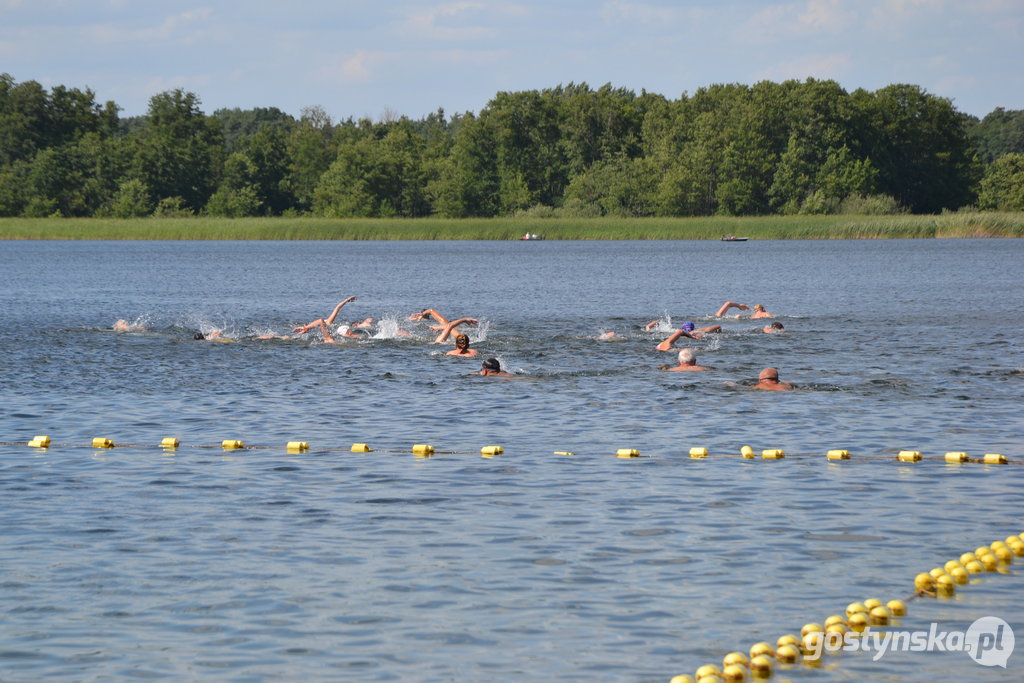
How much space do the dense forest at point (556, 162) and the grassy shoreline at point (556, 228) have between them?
40.0 feet

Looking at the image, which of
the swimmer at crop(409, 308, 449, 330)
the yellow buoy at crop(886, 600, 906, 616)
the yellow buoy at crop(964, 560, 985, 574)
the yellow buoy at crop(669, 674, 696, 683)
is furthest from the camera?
the swimmer at crop(409, 308, 449, 330)

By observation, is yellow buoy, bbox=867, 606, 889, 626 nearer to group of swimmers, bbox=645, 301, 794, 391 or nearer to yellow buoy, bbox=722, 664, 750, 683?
yellow buoy, bbox=722, 664, 750, 683

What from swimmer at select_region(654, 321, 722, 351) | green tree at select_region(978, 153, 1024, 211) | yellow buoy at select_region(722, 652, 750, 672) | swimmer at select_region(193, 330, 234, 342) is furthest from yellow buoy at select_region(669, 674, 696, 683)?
green tree at select_region(978, 153, 1024, 211)

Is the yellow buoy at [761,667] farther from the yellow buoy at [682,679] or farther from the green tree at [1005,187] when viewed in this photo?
the green tree at [1005,187]

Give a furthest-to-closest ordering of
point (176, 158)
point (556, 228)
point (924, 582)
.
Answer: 1. point (176, 158)
2. point (556, 228)
3. point (924, 582)

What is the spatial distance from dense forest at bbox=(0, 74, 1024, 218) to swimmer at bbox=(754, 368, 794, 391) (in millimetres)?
108993

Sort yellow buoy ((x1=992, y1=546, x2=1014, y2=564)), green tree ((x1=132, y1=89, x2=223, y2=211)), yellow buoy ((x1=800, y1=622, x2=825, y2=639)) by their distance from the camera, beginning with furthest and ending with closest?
green tree ((x1=132, y1=89, x2=223, y2=211))
yellow buoy ((x1=992, y1=546, x2=1014, y2=564))
yellow buoy ((x1=800, y1=622, x2=825, y2=639))

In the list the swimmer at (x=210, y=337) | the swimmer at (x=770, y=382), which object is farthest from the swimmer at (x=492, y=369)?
the swimmer at (x=210, y=337)

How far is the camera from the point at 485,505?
15.1m

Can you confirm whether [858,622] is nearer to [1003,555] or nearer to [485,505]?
[1003,555]

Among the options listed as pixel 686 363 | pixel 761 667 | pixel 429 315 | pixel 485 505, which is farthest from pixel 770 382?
pixel 761 667

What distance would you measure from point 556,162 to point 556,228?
28152 mm

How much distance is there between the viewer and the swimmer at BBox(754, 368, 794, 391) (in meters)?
24.4

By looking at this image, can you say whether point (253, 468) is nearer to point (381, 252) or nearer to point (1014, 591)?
point (1014, 591)
